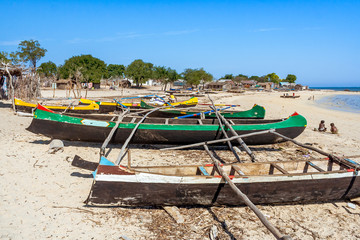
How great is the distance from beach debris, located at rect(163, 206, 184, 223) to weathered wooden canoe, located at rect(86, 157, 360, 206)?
11cm

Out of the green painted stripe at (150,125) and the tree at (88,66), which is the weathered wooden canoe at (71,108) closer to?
the green painted stripe at (150,125)

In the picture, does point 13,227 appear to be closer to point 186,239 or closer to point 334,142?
point 186,239

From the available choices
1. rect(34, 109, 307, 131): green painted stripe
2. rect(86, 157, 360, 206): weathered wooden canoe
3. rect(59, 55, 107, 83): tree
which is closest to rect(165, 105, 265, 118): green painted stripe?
rect(34, 109, 307, 131): green painted stripe

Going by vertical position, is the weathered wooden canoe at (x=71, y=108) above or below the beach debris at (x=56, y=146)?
above

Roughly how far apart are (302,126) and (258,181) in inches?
195

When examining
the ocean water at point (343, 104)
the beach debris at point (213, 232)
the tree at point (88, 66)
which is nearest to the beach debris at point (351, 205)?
the beach debris at point (213, 232)

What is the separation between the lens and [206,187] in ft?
12.9

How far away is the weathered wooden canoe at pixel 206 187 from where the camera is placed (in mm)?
3777

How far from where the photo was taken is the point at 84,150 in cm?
721

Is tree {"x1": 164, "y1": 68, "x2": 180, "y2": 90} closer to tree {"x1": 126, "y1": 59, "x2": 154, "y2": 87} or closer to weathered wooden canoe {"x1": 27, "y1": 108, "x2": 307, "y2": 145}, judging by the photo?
tree {"x1": 126, "y1": 59, "x2": 154, "y2": 87}

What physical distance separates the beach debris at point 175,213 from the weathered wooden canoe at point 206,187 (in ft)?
0.35

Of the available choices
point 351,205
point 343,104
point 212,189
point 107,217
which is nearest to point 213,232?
point 212,189

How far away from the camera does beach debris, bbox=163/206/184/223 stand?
12.8 ft

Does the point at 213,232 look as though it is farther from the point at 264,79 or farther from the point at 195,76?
the point at 264,79
